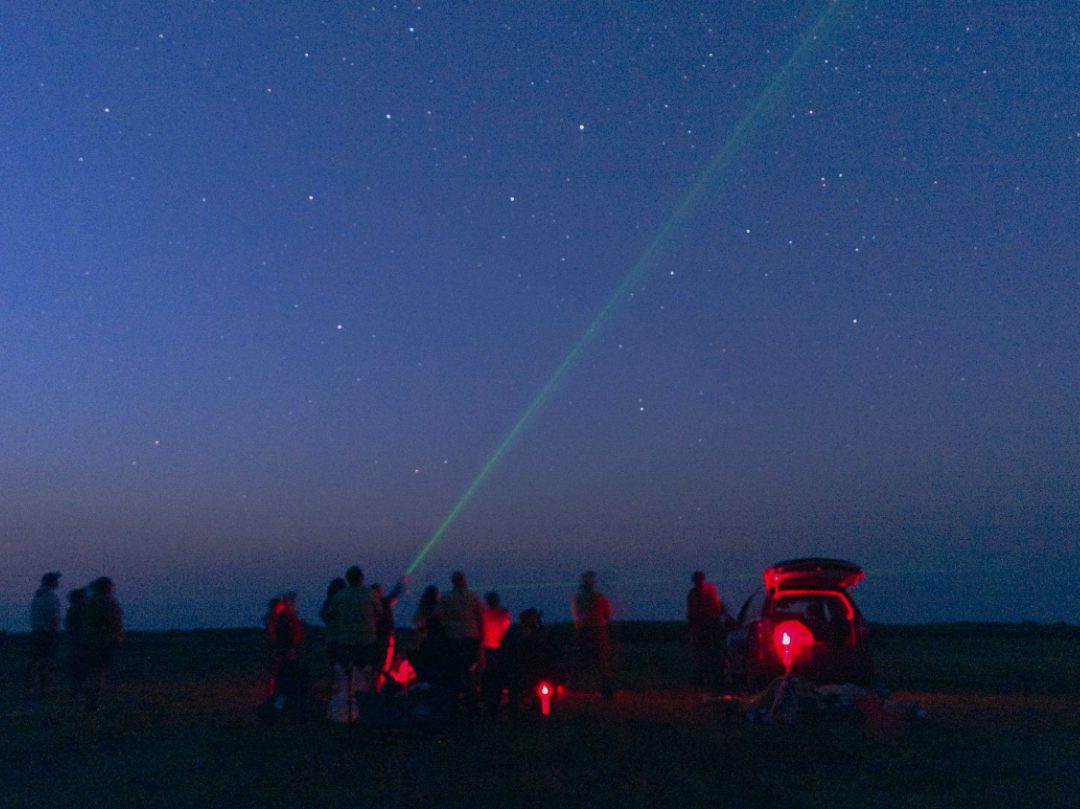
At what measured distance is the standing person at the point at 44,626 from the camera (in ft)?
55.7

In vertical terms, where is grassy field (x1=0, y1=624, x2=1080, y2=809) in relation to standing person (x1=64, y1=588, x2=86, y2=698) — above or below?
below

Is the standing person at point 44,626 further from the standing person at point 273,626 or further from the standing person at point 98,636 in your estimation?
the standing person at point 273,626

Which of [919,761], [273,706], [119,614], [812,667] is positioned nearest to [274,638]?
[273,706]

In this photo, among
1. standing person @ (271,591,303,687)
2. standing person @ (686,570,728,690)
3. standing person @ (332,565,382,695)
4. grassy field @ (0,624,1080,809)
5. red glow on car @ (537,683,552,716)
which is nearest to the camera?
grassy field @ (0,624,1080,809)

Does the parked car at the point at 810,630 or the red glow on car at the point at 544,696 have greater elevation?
the parked car at the point at 810,630

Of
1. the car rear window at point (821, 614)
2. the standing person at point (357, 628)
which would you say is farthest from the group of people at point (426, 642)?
the car rear window at point (821, 614)

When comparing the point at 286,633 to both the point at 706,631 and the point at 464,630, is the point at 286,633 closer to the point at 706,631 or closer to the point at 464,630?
the point at 464,630

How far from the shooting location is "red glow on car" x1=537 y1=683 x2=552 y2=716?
531 inches

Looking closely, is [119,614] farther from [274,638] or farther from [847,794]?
[847,794]

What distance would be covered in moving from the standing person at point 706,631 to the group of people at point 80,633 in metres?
8.26

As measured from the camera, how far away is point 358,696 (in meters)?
11.7

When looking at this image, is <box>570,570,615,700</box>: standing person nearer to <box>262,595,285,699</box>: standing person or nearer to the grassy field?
the grassy field

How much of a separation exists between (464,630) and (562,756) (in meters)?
2.90

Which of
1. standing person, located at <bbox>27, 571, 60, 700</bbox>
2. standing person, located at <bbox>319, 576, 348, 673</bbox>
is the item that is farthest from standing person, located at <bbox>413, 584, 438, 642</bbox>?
standing person, located at <bbox>27, 571, 60, 700</bbox>
